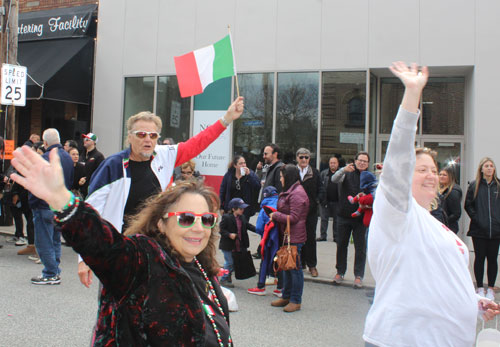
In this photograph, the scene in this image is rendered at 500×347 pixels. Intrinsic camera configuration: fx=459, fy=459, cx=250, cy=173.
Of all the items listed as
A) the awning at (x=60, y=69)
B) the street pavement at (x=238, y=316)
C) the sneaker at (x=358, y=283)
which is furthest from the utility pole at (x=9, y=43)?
the sneaker at (x=358, y=283)

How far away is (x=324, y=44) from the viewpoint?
446 inches

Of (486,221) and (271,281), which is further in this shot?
(271,281)

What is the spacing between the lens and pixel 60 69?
12.9 m

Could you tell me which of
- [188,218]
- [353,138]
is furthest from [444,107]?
[188,218]

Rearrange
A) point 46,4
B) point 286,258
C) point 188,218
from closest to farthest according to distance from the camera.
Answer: point 188,218
point 286,258
point 46,4

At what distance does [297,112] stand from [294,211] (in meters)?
5.96

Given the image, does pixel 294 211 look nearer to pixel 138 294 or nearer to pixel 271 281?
pixel 271 281

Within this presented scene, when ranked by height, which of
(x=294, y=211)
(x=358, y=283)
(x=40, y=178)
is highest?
(x=40, y=178)

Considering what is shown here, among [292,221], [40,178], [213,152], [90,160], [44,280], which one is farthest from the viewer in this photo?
[213,152]

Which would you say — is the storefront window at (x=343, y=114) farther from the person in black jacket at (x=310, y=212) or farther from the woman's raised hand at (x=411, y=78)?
the woman's raised hand at (x=411, y=78)

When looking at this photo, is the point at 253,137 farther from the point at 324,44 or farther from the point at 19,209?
the point at 19,209

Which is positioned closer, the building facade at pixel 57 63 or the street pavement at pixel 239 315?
the street pavement at pixel 239 315

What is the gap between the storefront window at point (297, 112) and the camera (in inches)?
454

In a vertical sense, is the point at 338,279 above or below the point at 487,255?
below
